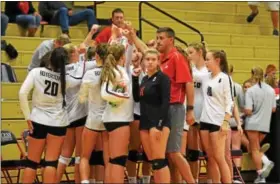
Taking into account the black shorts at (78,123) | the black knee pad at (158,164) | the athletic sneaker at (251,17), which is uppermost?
the athletic sneaker at (251,17)

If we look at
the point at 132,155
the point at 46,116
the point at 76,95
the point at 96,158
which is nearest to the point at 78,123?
the point at 76,95

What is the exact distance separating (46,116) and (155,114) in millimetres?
1199

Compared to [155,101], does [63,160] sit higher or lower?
lower

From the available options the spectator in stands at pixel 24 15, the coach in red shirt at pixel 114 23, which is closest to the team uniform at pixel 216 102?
the coach in red shirt at pixel 114 23

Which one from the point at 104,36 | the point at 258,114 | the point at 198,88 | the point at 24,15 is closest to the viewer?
the point at 198,88

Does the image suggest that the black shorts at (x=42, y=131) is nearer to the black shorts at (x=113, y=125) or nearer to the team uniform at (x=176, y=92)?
the black shorts at (x=113, y=125)

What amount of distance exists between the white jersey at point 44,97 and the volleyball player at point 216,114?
1696 mm

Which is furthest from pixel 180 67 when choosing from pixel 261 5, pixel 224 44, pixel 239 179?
pixel 261 5

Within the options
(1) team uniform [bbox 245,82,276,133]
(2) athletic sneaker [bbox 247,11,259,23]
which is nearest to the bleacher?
(2) athletic sneaker [bbox 247,11,259,23]

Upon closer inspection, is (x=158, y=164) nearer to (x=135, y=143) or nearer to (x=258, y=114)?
(x=135, y=143)

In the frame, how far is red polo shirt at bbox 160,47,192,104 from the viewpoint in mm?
7363

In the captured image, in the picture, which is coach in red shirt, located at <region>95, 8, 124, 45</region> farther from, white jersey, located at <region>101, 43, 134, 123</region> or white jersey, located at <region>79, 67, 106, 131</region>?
white jersey, located at <region>101, 43, 134, 123</region>

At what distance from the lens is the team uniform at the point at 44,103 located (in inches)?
282

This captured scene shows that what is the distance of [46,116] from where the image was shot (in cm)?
725
